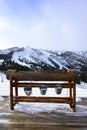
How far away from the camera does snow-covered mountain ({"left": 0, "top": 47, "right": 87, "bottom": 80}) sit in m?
8.30

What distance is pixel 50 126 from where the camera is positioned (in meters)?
3.67

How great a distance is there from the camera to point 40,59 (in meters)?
8.60

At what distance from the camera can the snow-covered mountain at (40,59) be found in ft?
27.2

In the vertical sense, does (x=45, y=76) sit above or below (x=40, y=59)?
below

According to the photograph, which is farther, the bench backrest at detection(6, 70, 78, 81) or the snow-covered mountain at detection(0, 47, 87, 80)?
the snow-covered mountain at detection(0, 47, 87, 80)

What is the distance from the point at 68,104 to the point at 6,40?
370 cm

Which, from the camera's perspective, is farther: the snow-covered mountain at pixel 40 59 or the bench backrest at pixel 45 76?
the snow-covered mountain at pixel 40 59

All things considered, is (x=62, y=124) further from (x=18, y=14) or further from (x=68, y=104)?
(x=18, y=14)

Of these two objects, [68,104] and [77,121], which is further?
[68,104]

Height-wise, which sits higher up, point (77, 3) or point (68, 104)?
point (77, 3)

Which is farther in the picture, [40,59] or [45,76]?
[40,59]

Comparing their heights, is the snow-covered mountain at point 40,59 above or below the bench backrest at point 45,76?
above

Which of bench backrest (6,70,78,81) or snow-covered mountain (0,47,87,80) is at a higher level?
snow-covered mountain (0,47,87,80)

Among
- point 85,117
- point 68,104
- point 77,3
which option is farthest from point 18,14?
point 85,117
